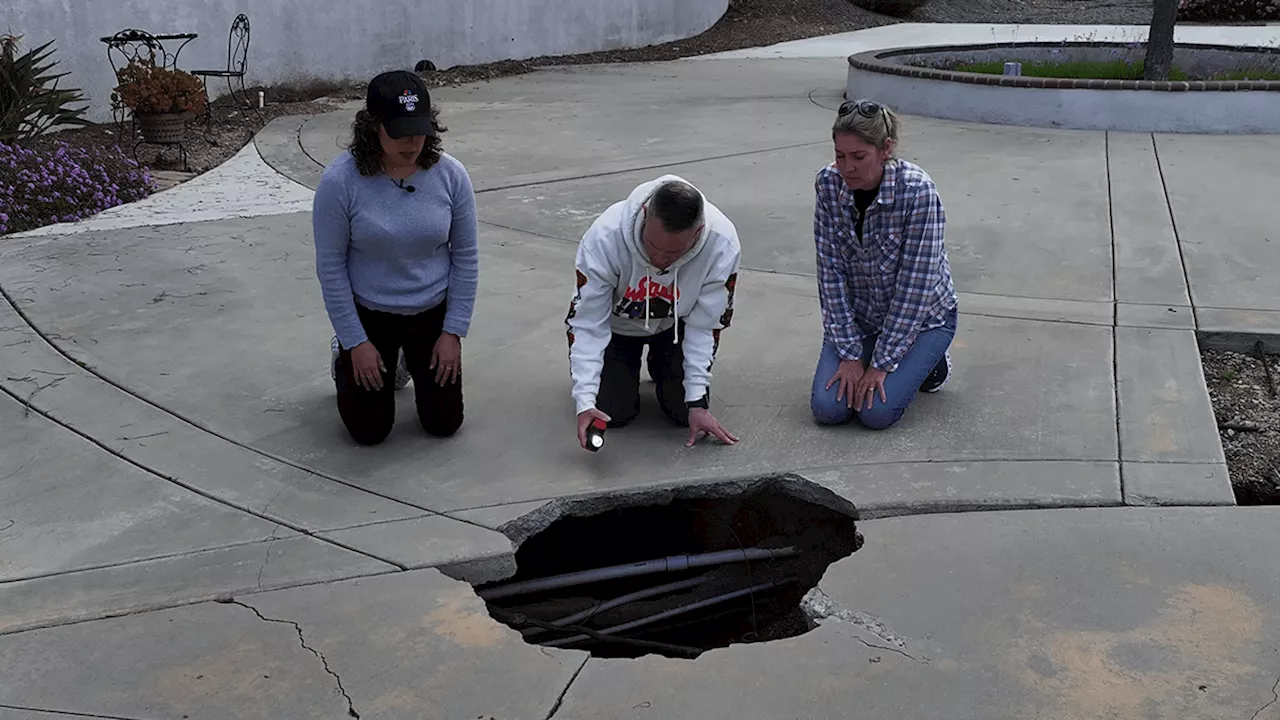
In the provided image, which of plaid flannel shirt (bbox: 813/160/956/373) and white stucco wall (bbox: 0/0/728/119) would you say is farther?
white stucco wall (bbox: 0/0/728/119)

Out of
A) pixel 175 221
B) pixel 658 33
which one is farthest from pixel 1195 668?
pixel 658 33

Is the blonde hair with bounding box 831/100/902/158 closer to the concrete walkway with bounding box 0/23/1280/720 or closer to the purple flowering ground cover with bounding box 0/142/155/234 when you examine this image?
the concrete walkway with bounding box 0/23/1280/720

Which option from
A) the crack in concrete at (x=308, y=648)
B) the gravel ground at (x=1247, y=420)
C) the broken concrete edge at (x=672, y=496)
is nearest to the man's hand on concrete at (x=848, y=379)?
the broken concrete edge at (x=672, y=496)

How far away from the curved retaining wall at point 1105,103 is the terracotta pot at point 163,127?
6.26m

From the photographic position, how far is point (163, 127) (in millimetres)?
9086

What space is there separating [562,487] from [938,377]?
1.55 metres

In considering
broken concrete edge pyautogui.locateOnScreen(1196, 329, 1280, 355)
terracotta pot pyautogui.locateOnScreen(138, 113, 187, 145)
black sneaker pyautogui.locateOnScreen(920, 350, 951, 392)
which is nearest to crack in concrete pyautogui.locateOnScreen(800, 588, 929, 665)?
black sneaker pyautogui.locateOnScreen(920, 350, 951, 392)

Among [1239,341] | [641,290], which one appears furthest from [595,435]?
[1239,341]

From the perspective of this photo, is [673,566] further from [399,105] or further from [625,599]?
[399,105]

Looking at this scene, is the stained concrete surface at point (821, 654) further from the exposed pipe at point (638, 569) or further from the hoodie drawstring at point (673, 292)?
the hoodie drawstring at point (673, 292)

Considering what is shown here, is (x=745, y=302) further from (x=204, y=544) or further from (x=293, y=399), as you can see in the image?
(x=204, y=544)

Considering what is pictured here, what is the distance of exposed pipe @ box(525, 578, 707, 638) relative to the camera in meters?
3.44

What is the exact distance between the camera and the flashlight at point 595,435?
3.83 meters

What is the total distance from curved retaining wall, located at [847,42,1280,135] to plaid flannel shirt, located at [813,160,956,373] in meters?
6.23
